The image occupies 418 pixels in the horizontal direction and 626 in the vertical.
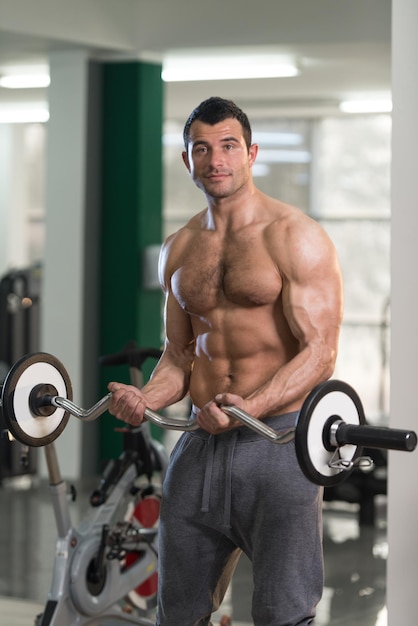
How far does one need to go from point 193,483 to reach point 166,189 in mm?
8591

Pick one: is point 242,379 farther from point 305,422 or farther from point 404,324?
point 404,324

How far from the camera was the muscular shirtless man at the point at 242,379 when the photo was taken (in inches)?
96.7

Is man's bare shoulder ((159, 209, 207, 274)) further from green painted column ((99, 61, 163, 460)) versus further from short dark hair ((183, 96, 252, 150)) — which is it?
green painted column ((99, 61, 163, 460))

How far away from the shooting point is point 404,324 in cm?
311

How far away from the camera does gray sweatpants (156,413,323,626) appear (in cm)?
246

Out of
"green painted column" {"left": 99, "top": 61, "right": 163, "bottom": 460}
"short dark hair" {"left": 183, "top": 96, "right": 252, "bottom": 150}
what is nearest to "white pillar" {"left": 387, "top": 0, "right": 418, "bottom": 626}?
"short dark hair" {"left": 183, "top": 96, "right": 252, "bottom": 150}

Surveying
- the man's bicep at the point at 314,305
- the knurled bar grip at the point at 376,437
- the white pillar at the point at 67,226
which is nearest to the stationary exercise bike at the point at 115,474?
the knurled bar grip at the point at 376,437

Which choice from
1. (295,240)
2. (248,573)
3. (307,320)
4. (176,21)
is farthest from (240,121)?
(176,21)

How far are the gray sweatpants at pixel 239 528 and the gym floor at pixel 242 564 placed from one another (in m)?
1.60

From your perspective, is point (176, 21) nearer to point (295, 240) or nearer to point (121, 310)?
point (121, 310)

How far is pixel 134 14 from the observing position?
6883 mm

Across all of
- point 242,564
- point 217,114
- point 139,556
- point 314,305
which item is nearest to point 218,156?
point 217,114

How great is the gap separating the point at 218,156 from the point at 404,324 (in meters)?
0.92

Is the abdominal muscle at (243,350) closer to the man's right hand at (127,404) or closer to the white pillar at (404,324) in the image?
the man's right hand at (127,404)
